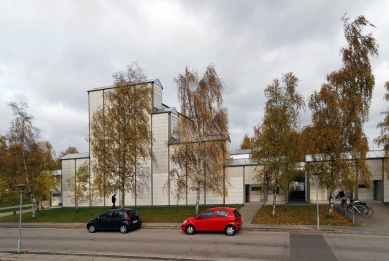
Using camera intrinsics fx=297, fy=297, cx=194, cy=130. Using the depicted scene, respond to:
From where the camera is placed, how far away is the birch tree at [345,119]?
18703mm

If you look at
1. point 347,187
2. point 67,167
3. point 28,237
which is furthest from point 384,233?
point 67,167

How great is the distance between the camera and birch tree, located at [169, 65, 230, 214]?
877 inches

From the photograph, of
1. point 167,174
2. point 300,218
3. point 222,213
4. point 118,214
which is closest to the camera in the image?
point 222,213

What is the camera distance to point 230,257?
11930 millimetres

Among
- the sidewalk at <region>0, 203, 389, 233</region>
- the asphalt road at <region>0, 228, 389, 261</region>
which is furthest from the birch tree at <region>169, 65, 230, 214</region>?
the asphalt road at <region>0, 228, 389, 261</region>

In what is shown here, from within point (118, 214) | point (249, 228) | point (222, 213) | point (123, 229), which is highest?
point (222, 213)

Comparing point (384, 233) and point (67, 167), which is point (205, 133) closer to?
point (384, 233)

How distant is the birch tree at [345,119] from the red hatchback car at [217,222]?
6852mm

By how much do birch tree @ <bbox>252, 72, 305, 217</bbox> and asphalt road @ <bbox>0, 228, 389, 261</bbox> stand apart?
5418 millimetres

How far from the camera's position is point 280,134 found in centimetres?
2056

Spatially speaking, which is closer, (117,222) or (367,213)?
(117,222)

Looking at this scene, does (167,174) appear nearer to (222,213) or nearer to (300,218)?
(222,213)

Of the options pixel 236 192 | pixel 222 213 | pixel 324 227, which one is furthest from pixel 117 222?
pixel 236 192

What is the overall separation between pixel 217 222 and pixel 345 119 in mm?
10494
